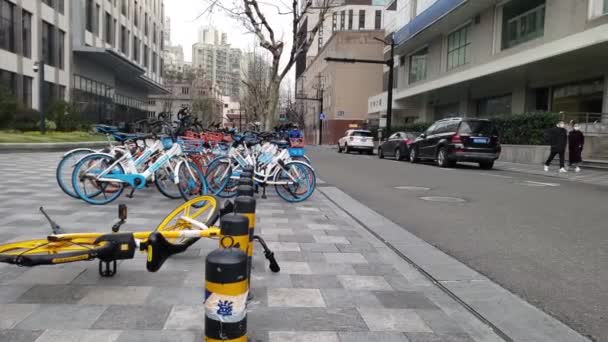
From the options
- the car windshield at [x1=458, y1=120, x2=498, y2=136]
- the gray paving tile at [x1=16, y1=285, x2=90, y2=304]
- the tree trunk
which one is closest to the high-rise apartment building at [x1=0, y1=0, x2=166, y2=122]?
the tree trunk

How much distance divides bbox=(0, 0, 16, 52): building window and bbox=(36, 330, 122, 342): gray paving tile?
92.0ft

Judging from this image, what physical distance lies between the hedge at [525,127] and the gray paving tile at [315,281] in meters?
Answer: 17.4

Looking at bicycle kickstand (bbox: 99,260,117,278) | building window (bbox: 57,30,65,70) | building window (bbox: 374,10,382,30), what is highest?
building window (bbox: 374,10,382,30)

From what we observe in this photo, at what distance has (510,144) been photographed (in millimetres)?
20750

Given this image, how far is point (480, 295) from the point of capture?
3.63 metres

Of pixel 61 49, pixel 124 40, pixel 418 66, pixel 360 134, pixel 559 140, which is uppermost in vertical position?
pixel 124 40

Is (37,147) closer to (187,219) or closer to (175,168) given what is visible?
(175,168)

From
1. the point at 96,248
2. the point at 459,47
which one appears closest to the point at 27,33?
the point at 459,47

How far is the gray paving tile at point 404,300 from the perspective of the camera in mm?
3375

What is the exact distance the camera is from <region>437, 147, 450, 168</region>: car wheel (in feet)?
57.2

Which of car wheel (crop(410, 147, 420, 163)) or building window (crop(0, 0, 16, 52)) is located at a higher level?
building window (crop(0, 0, 16, 52))

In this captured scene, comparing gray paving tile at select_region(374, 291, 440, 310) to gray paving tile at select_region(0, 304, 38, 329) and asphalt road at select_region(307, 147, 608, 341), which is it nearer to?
asphalt road at select_region(307, 147, 608, 341)

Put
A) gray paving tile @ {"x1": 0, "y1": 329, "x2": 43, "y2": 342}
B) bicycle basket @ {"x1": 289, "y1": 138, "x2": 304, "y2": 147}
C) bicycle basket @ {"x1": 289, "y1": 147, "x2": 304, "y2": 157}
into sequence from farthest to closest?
bicycle basket @ {"x1": 289, "y1": 138, "x2": 304, "y2": 147}
bicycle basket @ {"x1": 289, "y1": 147, "x2": 304, "y2": 157}
gray paving tile @ {"x1": 0, "y1": 329, "x2": 43, "y2": 342}

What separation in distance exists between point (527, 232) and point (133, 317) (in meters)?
4.95
